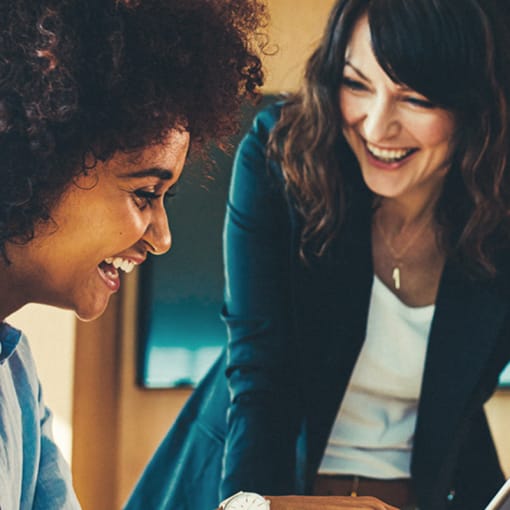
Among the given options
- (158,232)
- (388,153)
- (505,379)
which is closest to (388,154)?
(388,153)

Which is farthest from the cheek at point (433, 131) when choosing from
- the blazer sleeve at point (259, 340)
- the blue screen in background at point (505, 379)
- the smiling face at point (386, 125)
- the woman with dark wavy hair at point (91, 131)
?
the blue screen in background at point (505, 379)

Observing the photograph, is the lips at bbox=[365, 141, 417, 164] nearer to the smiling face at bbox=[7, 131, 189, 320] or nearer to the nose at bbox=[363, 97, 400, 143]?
the nose at bbox=[363, 97, 400, 143]

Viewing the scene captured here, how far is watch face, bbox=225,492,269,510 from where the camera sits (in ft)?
3.68

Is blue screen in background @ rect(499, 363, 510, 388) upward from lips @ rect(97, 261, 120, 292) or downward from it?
downward

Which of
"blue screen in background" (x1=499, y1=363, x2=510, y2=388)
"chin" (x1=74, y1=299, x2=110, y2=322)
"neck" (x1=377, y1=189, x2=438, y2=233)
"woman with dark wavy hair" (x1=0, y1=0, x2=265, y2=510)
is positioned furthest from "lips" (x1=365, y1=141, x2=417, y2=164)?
"blue screen in background" (x1=499, y1=363, x2=510, y2=388)

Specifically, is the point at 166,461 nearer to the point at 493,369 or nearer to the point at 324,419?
the point at 324,419

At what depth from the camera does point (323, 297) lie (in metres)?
1.59

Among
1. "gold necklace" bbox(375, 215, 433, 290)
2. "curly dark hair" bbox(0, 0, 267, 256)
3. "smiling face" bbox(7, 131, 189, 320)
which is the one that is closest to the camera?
"curly dark hair" bbox(0, 0, 267, 256)

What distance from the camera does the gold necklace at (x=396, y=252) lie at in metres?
1.67

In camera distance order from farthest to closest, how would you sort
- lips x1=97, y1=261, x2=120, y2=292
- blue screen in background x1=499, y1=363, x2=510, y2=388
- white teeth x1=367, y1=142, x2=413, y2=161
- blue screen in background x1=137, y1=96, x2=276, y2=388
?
blue screen in background x1=499, y1=363, x2=510, y2=388 → blue screen in background x1=137, y1=96, x2=276, y2=388 → white teeth x1=367, y1=142, x2=413, y2=161 → lips x1=97, y1=261, x2=120, y2=292

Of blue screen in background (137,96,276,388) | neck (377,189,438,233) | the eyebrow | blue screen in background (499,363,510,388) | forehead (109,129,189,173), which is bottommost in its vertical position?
blue screen in background (499,363,510,388)

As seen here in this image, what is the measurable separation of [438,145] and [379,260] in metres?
0.23

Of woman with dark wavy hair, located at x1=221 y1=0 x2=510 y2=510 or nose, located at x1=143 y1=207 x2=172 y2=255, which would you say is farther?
woman with dark wavy hair, located at x1=221 y1=0 x2=510 y2=510

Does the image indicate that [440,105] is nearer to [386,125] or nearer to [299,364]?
[386,125]
